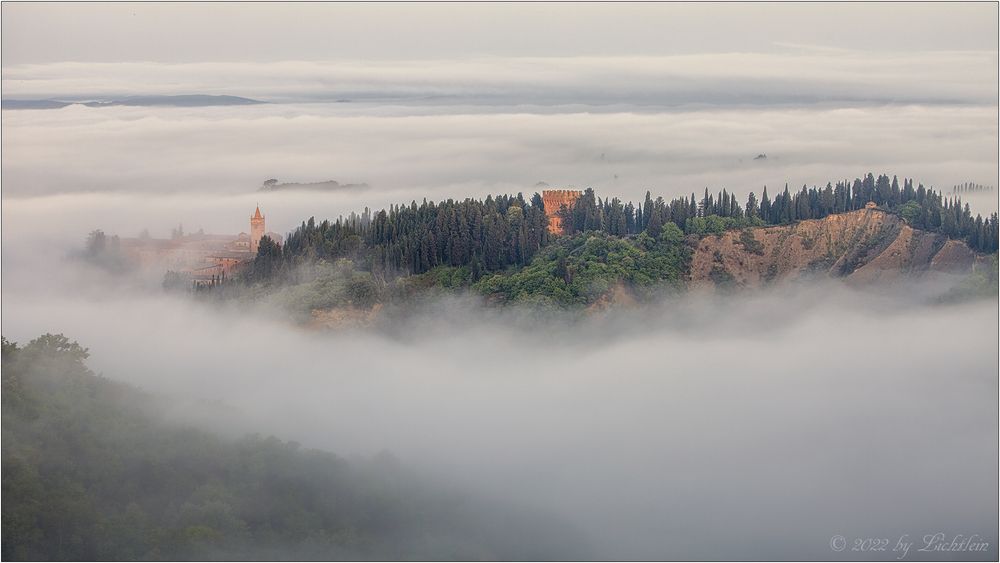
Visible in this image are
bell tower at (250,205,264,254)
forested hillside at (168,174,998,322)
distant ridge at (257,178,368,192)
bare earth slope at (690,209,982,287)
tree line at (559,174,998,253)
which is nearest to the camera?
bare earth slope at (690,209,982,287)

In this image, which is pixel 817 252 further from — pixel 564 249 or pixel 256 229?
pixel 256 229

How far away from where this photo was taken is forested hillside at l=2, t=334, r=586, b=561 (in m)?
25.7

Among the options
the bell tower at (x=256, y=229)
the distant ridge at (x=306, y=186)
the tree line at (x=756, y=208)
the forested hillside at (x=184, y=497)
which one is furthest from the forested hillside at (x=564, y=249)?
the forested hillside at (x=184, y=497)

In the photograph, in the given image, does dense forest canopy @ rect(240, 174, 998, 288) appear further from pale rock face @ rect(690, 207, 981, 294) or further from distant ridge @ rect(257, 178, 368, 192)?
distant ridge @ rect(257, 178, 368, 192)

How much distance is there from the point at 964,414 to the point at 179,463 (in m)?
18.7

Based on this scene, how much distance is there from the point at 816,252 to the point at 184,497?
2294 centimetres

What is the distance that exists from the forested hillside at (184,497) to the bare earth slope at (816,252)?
16.5m

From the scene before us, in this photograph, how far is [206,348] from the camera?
4250 cm

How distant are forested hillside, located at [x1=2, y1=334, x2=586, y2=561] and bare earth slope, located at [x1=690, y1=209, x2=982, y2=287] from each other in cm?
1650

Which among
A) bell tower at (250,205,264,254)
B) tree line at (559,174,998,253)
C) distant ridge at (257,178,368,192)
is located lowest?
bell tower at (250,205,264,254)

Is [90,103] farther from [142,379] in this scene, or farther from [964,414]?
[964,414]

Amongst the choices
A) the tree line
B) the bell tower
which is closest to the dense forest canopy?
the tree line

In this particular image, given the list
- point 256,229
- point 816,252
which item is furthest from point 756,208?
point 256,229

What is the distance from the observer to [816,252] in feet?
147
